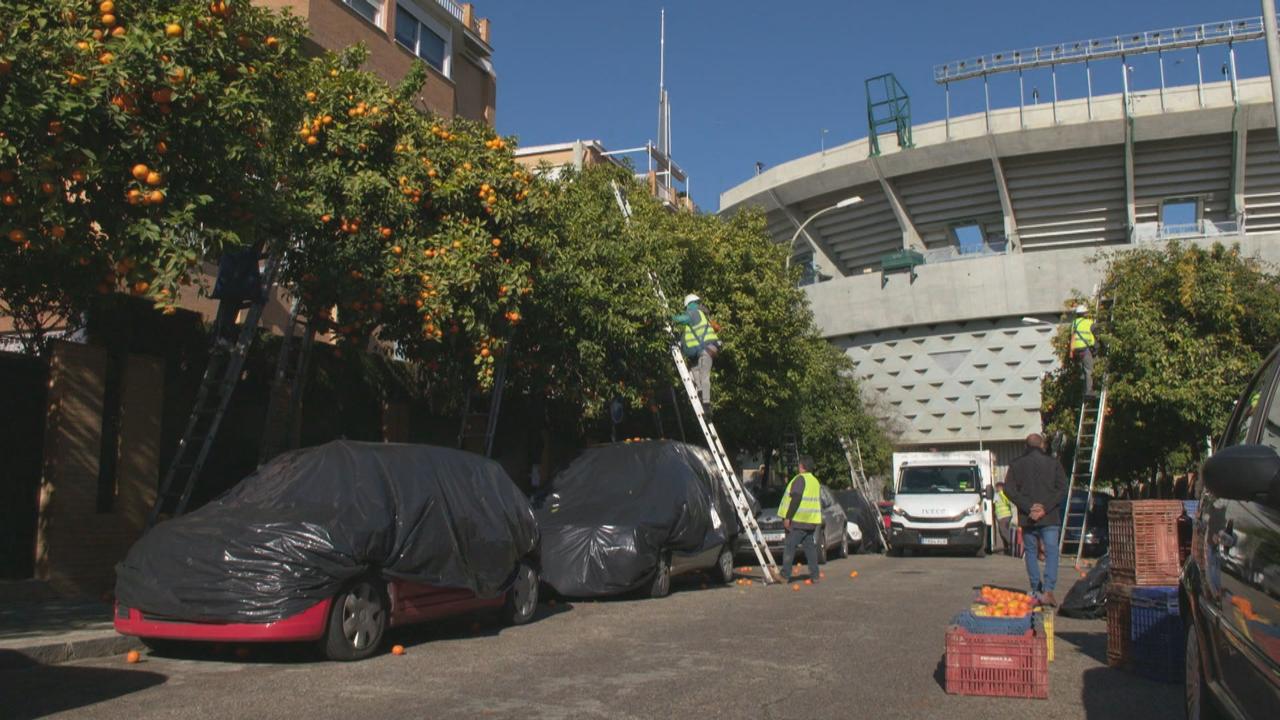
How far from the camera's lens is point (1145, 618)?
7578 millimetres

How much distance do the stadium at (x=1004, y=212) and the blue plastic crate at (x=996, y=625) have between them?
40.9 m

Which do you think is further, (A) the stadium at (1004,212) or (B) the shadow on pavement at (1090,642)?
(A) the stadium at (1004,212)

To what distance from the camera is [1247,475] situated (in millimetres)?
3305

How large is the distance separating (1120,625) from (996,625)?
1564 mm

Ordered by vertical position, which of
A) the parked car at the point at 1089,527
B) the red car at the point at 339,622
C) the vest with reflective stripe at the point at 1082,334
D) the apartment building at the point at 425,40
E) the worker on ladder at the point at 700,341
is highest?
the apartment building at the point at 425,40

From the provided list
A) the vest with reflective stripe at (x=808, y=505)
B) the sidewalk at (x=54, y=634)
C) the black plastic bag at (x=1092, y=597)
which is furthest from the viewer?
the vest with reflective stripe at (x=808, y=505)

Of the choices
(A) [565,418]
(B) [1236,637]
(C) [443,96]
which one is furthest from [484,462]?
(C) [443,96]

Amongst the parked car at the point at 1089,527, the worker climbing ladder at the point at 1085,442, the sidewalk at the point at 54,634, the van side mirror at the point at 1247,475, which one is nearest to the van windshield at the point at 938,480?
the worker climbing ladder at the point at 1085,442

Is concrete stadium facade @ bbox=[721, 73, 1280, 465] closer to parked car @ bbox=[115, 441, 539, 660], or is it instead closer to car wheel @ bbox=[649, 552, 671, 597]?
car wheel @ bbox=[649, 552, 671, 597]

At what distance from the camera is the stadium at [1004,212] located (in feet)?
155

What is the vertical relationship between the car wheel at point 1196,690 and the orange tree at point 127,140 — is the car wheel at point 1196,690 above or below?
below

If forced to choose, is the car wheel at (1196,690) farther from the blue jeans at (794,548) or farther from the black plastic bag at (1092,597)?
the blue jeans at (794,548)

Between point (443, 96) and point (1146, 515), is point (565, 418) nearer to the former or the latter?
point (443, 96)

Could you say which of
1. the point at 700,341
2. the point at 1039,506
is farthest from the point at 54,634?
the point at 700,341
